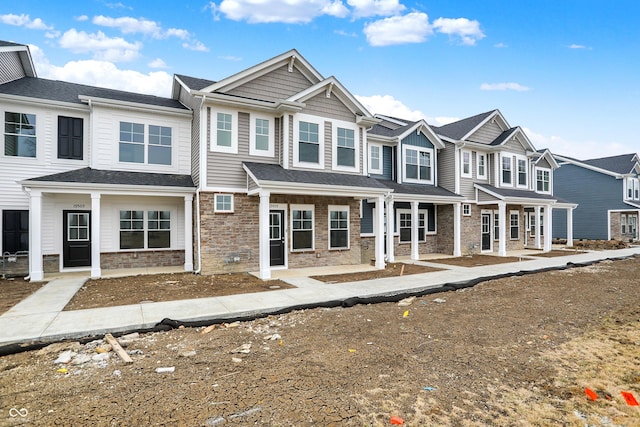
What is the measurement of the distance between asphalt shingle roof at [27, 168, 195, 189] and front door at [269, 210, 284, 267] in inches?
120

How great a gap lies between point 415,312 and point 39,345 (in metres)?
6.22

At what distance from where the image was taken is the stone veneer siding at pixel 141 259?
1141 cm

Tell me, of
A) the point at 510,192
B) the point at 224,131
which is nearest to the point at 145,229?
the point at 224,131

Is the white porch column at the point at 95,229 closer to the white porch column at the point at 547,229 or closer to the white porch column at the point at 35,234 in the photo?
the white porch column at the point at 35,234

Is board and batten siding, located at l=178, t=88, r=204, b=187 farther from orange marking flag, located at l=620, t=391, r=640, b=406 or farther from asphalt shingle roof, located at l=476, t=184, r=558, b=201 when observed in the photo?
asphalt shingle roof, located at l=476, t=184, r=558, b=201

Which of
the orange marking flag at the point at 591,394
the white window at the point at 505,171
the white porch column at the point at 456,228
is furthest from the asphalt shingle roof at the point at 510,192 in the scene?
the orange marking flag at the point at 591,394

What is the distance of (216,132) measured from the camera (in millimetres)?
10719

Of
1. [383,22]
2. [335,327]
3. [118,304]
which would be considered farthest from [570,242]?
[118,304]

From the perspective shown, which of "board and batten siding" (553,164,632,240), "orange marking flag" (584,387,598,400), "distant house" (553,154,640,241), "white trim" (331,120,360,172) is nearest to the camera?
"orange marking flag" (584,387,598,400)

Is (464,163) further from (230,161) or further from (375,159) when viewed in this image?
(230,161)

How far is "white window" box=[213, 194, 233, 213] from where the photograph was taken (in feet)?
34.9

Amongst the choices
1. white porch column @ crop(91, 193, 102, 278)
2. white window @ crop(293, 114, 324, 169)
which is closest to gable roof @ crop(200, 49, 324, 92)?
white window @ crop(293, 114, 324, 169)

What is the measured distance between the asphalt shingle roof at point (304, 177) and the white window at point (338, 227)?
1317 mm

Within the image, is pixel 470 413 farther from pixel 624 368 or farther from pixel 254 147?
pixel 254 147
